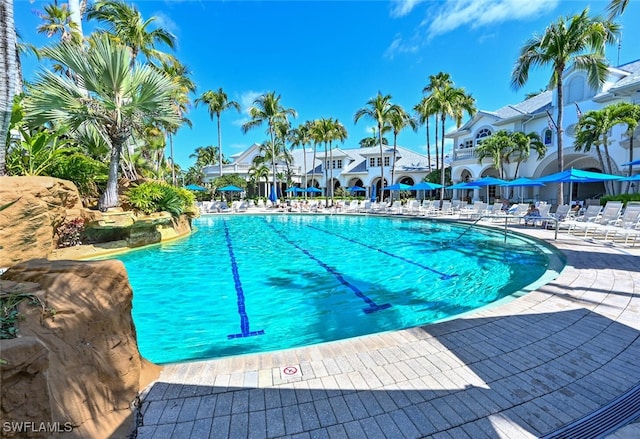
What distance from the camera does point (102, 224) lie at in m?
Answer: 10.5

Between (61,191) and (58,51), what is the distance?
4.49 meters

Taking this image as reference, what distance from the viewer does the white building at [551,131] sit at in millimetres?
20750

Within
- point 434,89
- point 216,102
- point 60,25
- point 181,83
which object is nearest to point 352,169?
point 434,89

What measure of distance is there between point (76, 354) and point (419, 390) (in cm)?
276

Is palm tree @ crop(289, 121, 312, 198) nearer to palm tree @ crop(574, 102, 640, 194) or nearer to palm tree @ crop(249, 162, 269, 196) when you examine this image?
palm tree @ crop(249, 162, 269, 196)

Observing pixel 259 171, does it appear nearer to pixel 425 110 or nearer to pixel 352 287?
pixel 425 110

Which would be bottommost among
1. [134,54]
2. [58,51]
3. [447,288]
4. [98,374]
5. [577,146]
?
[447,288]

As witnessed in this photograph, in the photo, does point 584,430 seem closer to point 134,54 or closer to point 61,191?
point 61,191

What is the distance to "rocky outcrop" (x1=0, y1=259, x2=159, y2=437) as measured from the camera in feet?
5.69

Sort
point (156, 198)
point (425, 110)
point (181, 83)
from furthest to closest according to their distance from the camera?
point (425, 110) < point (181, 83) < point (156, 198)

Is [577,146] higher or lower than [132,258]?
A: higher

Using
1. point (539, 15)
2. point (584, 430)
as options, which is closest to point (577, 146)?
point (539, 15)

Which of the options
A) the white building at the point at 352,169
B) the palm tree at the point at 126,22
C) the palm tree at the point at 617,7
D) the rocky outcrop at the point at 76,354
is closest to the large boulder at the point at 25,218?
the rocky outcrop at the point at 76,354

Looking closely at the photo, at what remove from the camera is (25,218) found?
6.70m
